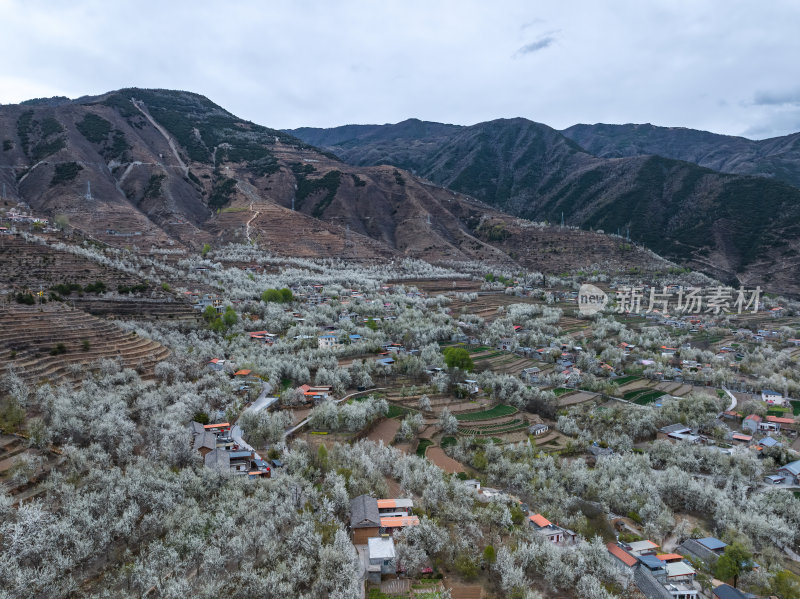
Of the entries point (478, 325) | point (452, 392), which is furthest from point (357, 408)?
point (478, 325)

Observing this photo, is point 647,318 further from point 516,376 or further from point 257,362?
point 257,362

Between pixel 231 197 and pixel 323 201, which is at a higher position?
pixel 323 201

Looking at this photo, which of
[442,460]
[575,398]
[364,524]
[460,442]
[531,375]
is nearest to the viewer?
[364,524]

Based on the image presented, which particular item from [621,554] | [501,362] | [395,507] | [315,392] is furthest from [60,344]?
[501,362]

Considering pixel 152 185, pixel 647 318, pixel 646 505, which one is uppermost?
pixel 152 185

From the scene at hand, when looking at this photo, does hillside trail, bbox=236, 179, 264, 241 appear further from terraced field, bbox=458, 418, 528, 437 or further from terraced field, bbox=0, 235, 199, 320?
terraced field, bbox=458, 418, 528, 437

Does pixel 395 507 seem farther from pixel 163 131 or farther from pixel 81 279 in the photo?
pixel 163 131

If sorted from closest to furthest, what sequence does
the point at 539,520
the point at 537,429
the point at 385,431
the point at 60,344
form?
the point at 539,520, the point at 385,431, the point at 60,344, the point at 537,429
